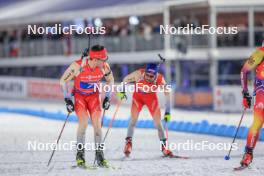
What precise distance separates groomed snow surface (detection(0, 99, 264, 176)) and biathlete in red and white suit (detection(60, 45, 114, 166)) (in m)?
0.43

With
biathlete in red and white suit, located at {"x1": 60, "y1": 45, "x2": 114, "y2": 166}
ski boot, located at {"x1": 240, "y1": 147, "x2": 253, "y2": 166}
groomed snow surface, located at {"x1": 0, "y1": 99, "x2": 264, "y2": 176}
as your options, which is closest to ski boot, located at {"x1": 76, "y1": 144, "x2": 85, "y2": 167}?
biathlete in red and white suit, located at {"x1": 60, "y1": 45, "x2": 114, "y2": 166}

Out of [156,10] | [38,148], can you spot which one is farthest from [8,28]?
[38,148]

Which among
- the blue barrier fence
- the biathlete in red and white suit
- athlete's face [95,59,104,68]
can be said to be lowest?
the blue barrier fence

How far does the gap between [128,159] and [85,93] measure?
5.70ft

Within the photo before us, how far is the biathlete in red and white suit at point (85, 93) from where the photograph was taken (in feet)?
39.0

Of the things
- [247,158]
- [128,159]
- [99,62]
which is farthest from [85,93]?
[247,158]

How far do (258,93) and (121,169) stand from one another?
2380mm

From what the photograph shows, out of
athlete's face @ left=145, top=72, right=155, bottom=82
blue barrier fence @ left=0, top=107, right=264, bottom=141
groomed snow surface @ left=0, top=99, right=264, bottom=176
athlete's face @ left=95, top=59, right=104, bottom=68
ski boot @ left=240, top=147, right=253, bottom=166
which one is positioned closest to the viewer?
groomed snow surface @ left=0, top=99, right=264, bottom=176

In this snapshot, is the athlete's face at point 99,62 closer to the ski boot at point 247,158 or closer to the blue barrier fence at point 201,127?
the ski boot at point 247,158

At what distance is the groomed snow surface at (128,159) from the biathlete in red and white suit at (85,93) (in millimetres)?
435

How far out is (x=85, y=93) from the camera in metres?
12.1

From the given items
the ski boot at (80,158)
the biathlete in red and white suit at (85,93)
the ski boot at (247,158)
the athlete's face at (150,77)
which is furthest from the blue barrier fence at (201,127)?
the ski boot at (80,158)

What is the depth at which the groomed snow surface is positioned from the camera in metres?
11.4

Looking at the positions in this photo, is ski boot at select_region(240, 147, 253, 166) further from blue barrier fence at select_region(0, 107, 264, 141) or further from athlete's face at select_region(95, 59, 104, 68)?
blue barrier fence at select_region(0, 107, 264, 141)
